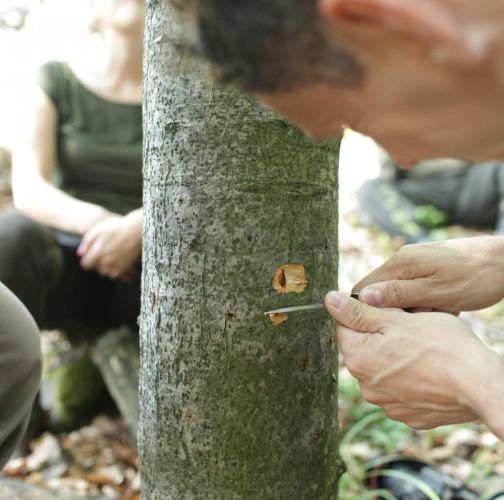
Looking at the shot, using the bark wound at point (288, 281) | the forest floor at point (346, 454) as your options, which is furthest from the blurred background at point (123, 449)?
the bark wound at point (288, 281)

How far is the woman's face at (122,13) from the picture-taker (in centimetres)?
229

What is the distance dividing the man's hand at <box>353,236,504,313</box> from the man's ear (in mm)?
626

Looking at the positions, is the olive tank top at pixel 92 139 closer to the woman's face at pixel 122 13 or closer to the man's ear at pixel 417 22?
the woman's face at pixel 122 13

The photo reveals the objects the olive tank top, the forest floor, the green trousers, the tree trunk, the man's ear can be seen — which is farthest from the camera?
the olive tank top

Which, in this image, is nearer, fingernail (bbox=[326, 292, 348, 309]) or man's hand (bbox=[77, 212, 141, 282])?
fingernail (bbox=[326, 292, 348, 309])

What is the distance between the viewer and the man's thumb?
3.69 feet

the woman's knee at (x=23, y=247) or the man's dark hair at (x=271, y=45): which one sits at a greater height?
the man's dark hair at (x=271, y=45)

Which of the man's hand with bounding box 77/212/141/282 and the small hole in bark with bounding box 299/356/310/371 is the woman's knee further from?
the small hole in bark with bounding box 299/356/310/371

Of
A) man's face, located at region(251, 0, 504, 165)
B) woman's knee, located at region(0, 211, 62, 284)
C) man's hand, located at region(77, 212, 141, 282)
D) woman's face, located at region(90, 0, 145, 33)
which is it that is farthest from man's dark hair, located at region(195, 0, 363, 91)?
woman's face, located at region(90, 0, 145, 33)

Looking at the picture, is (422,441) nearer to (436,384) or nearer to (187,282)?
(436,384)

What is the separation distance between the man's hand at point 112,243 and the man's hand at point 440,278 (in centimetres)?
110

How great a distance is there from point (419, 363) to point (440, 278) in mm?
259

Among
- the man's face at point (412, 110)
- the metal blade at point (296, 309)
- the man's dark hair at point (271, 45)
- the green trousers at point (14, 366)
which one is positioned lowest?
the green trousers at point (14, 366)

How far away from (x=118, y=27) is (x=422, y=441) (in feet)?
7.20
